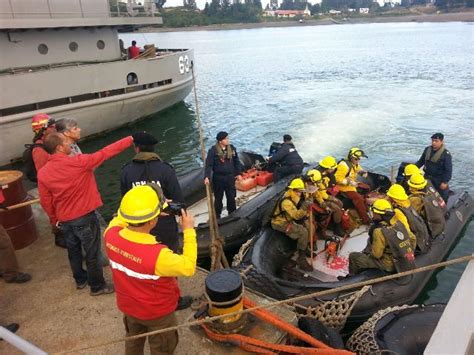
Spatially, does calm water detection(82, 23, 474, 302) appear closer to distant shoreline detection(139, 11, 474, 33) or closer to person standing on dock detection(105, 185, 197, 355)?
person standing on dock detection(105, 185, 197, 355)

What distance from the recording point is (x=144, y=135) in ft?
12.2

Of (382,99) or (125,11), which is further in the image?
(382,99)

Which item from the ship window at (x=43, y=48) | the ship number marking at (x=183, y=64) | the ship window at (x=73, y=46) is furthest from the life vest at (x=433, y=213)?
the ship number marking at (x=183, y=64)

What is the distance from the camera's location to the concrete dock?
138 inches

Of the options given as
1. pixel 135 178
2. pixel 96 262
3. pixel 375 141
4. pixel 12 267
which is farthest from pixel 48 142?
pixel 375 141

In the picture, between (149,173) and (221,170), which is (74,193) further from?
(221,170)

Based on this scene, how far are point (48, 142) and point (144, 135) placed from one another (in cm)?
91

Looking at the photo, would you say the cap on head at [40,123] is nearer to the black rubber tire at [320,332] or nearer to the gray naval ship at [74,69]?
the black rubber tire at [320,332]

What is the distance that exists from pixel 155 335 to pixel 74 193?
1.62 m

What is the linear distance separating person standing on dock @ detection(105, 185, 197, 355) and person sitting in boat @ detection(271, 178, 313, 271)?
336cm

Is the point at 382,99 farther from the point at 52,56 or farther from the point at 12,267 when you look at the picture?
the point at 12,267

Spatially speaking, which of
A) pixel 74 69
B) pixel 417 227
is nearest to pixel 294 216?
pixel 417 227

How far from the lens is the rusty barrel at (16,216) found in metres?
4.73

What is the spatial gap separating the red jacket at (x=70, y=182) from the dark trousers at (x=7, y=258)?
2.21 ft
